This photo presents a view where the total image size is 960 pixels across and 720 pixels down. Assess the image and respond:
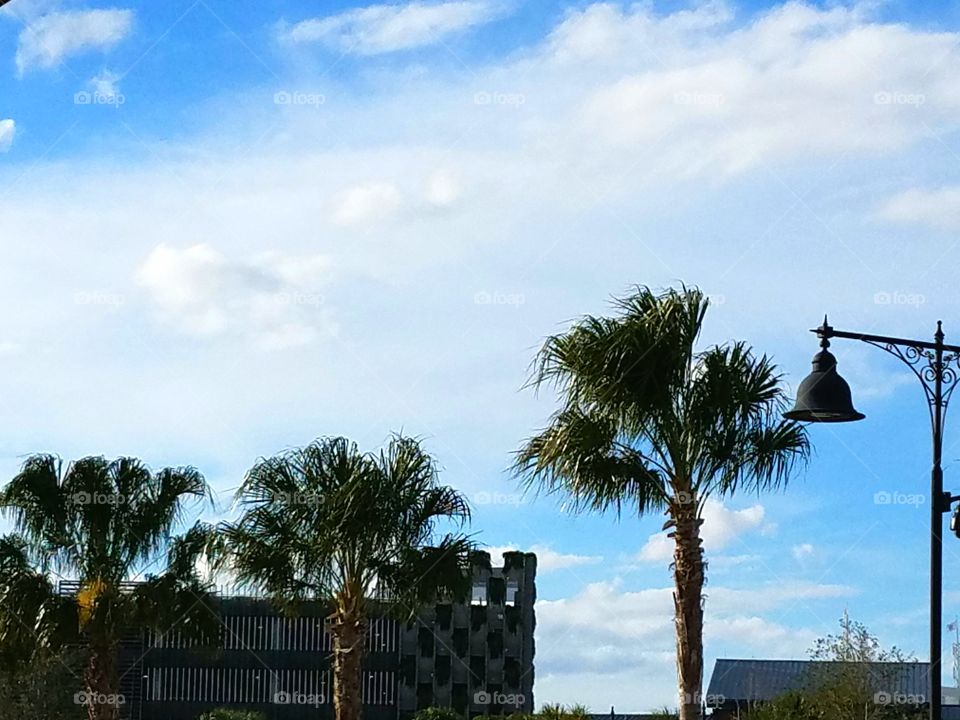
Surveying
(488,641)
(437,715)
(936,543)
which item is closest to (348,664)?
(936,543)

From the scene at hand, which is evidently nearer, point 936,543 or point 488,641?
point 936,543

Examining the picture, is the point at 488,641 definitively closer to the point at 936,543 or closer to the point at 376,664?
the point at 376,664

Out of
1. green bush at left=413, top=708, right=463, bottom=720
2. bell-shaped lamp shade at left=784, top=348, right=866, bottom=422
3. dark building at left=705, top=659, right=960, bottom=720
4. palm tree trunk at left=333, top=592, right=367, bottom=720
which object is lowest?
green bush at left=413, top=708, right=463, bottom=720

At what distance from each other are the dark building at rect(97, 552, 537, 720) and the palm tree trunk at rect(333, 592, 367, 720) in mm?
37469

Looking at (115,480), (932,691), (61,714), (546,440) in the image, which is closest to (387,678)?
(61,714)

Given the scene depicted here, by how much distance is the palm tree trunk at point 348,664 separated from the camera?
25.8 metres

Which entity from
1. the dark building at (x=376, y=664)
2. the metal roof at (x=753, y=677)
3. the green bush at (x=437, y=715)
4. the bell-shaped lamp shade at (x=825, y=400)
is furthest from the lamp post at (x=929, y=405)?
the dark building at (x=376, y=664)

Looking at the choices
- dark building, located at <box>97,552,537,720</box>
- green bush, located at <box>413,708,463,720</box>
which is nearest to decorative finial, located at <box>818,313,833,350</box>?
green bush, located at <box>413,708,463,720</box>

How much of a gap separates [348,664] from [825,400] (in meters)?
12.6

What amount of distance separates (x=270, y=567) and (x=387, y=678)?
41666 mm

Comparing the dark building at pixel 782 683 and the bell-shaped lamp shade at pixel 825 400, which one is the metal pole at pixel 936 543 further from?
the dark building at pixel 782 683

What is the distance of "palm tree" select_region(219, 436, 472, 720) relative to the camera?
2634 centimetres

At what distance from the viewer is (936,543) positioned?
53.4ft

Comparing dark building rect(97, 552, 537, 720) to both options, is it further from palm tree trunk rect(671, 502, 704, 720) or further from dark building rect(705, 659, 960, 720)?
palm tree trunk rect(671, 502, 704, 720)
